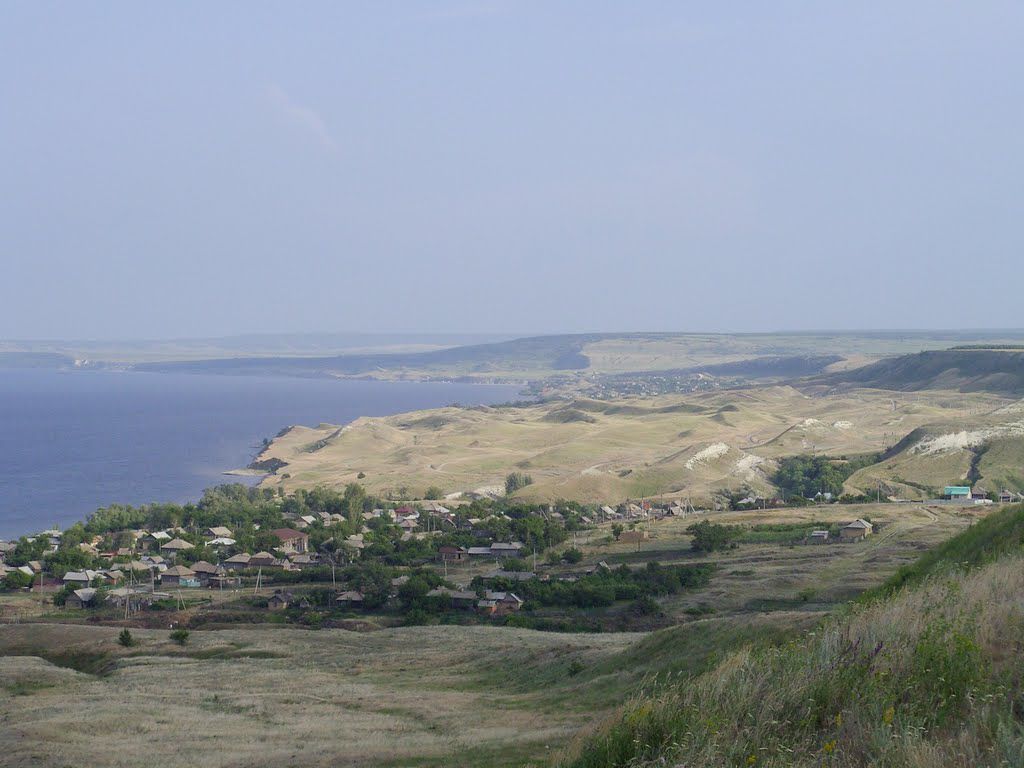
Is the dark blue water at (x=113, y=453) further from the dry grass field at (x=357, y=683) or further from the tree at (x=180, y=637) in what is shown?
the dry grass field at (x=357, y=683)

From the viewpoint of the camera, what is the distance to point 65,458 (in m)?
121

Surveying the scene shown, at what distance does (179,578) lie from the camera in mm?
52031

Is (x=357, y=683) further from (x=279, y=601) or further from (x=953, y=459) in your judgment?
(x=953, y=459)

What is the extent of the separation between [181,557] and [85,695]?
3461 centimetres

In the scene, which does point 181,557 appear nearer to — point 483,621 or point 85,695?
point 483,621

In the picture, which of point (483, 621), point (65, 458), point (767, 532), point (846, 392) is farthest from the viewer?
point (846, 392)

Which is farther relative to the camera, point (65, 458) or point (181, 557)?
point (65, 458)

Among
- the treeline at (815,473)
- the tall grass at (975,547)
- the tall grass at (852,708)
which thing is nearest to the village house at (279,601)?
the tall grass at (975,547)

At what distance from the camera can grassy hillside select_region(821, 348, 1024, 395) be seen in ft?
468

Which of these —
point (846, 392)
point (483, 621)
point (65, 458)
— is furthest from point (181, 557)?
point (846, 392)

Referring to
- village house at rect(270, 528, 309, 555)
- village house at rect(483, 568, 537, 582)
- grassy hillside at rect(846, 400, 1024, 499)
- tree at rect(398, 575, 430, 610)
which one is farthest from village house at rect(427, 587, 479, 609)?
grassy hillside at rect(846, 400, 1024, 499)

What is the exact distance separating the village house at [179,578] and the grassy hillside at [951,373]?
119 metres

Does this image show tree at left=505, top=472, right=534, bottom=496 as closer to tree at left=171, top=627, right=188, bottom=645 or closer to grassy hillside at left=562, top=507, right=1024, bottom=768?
tree at left=171, top=627, right=188, bottom=645

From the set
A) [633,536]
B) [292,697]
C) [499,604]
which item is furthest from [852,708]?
[633,536]
